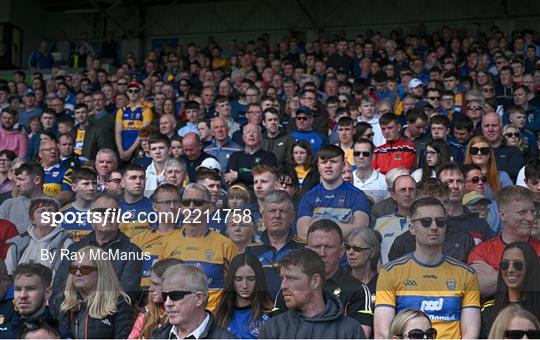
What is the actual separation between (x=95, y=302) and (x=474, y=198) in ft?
10.1

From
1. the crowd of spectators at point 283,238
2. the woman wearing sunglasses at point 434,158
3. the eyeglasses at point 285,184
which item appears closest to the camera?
the crowd of spectators at point 283,238

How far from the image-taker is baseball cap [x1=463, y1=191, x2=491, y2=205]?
674cm

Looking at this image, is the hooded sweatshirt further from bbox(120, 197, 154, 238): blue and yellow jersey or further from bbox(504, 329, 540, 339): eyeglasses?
bbox(504, 329, 540, 339): eyeglasses

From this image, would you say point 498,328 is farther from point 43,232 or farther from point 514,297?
point 43,232

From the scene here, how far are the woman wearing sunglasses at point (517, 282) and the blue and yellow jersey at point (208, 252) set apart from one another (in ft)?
5.75

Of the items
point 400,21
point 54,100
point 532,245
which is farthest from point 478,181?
point 400,21

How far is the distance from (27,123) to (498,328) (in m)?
10.6

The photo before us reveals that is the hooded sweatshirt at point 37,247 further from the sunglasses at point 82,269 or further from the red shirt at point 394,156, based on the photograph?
the red shirt at point 394,156

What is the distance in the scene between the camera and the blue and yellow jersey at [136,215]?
628 cm

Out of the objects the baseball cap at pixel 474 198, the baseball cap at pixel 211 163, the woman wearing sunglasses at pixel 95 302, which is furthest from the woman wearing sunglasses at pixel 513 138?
the woman wearing sunglasses at pixel 95 302

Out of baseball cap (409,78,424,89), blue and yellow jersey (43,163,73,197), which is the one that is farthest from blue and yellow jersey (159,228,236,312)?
baseball cap (409,78,424,89)

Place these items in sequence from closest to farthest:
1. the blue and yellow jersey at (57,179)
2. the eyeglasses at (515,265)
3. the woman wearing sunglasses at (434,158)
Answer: the eyeglasses at (515,265) < the woman wearing sunglasses at (434,158) < the blue and yellow jersey at (57,179)

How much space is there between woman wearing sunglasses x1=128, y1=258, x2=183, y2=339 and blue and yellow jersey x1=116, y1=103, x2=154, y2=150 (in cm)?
639

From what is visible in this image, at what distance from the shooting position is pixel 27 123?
14.0 metres
